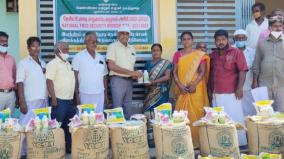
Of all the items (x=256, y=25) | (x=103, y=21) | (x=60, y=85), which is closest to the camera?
(x=60, y=85)

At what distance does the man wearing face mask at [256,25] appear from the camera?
21.2 ft

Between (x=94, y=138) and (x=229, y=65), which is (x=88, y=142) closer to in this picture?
(x=94, y=138)

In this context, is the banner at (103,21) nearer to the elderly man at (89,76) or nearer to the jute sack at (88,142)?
the elderly man at (89,76)

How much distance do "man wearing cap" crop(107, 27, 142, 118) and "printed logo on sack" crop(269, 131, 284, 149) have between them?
76.0 inches

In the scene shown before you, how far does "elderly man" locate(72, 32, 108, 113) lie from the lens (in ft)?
18.9

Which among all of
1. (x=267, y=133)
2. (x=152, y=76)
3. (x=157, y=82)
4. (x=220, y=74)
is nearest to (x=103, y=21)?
(x=152, y=76)

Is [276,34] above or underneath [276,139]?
above

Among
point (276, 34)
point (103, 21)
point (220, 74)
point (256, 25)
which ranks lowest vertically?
point (220, 74)

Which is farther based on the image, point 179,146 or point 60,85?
point 60,85

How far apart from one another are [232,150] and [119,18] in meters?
2.73

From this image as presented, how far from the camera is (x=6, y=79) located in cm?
561

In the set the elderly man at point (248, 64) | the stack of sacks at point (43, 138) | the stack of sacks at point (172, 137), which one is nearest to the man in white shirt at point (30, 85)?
the stack of sacks at point (43, 138)

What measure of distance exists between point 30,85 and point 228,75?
2.57 meters

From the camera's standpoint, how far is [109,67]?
600 cm
